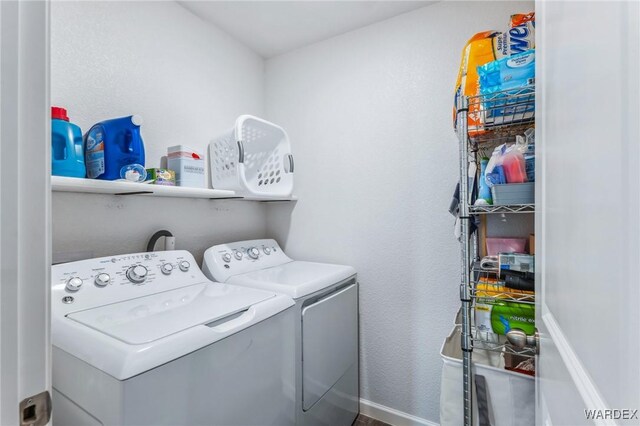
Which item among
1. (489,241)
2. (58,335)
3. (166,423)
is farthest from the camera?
(489,241)

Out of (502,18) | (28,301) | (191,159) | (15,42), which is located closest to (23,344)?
(28,301)

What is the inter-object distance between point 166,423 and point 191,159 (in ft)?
4.03

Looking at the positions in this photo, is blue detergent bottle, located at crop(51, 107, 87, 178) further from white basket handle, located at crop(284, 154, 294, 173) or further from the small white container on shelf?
white basket handle, located at crop(284, 154, 294, 173)

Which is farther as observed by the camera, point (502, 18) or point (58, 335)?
point (502, 18)

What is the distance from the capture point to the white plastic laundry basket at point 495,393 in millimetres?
1071

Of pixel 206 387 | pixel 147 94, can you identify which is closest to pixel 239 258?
pixel 206 387

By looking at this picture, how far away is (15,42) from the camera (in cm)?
39

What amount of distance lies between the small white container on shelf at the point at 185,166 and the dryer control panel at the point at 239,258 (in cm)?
41

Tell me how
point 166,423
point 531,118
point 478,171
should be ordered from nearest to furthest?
point 166,423 < point 531,118 < point 478,171

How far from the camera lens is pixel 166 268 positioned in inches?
56.4

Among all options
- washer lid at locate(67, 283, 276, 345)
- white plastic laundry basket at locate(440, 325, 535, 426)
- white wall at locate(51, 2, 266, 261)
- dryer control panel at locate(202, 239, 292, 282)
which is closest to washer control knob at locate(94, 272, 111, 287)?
washer lid at locate(67, 283, 276, 345)

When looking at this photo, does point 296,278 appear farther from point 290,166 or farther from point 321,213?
point 290,166

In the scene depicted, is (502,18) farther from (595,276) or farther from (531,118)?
(595,276)

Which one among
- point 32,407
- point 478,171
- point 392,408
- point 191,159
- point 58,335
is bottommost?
point 392,408
